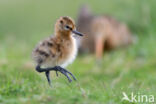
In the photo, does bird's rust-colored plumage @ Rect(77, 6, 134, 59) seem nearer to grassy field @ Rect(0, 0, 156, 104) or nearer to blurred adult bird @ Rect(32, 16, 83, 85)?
grassy field @ Rect(0, 0, 156, 104)

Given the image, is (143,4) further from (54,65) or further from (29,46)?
(54,65)

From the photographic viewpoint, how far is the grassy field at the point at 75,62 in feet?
16.4

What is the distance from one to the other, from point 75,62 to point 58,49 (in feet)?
19.5

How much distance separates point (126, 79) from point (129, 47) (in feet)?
10.7

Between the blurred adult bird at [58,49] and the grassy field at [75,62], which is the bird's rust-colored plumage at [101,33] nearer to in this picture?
the grassy field at [75,62]

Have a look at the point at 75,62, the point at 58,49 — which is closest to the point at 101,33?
the point at 75,62

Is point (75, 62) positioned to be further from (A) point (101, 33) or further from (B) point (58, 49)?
(B) point (58, 49)

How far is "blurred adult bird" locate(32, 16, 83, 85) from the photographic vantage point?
538 centimetres

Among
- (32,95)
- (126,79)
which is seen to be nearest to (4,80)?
(32,95)

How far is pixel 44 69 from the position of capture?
18.1 feet

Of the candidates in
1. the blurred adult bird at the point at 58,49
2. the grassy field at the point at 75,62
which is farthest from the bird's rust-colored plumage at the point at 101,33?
the blurred adult bird at the point at 58,49

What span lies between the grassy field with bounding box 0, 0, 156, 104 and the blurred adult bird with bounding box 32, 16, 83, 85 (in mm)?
208

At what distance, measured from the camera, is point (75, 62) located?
37.3 ft

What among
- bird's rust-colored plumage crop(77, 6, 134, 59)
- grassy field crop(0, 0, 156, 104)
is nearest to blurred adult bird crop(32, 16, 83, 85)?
grassy field crop(0, 0, 156, 104)
